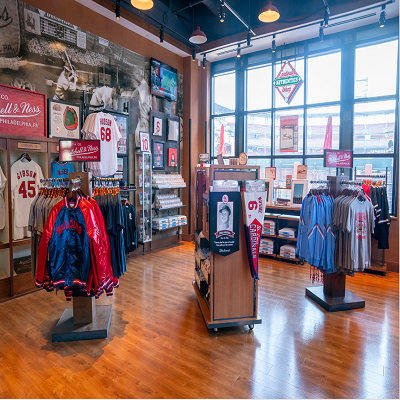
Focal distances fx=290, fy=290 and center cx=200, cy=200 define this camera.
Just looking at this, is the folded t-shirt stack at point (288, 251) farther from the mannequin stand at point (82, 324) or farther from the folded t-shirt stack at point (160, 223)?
the mannequin stand at point (82, 324)

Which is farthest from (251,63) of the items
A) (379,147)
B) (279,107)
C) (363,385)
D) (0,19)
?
(363,385)

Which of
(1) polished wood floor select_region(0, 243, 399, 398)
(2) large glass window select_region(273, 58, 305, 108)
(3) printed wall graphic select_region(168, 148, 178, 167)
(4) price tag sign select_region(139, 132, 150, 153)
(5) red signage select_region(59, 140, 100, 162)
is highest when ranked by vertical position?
(2) large glass window select_region(273, 58, 305, 108)

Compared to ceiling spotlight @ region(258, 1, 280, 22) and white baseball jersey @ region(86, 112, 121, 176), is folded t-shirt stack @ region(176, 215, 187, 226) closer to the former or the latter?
white baseball jersey @ region(86, 112, 121, 176)

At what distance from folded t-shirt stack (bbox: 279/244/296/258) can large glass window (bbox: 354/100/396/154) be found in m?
2.32

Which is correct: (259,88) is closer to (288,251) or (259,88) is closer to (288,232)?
(288,232)

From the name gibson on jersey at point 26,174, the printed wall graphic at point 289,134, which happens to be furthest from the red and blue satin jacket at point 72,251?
the printed wall graphic at point 289,134

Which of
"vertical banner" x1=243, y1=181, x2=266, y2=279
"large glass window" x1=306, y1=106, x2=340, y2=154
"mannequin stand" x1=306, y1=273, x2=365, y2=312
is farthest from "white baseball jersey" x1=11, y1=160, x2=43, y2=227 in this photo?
"large glass window" x1=306, y1=106, x2=340, y2=154

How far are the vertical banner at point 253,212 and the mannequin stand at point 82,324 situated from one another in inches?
69.0

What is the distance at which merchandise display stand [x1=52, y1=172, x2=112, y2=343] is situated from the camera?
297 cm

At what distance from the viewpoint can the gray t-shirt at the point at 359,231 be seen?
3586 mm

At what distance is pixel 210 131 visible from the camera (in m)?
7.82

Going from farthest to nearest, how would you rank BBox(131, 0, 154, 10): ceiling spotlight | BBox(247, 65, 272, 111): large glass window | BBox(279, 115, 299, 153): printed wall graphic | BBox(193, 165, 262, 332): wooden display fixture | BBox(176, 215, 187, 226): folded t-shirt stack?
BBox(176, 215, 187, 226): folded t-shirt stack → BBox(247, 65, 272, 111): large glass window → BBox(279, 115, 299, 153): printed wall graphic → BBox(131, 0, 154, 10): ceiling spotlight → BBox(193, 165, 262, 332): wooden display fixture

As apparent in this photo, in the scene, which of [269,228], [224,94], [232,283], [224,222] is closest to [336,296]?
[232,283]

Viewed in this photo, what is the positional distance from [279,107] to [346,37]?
1.81 meters
